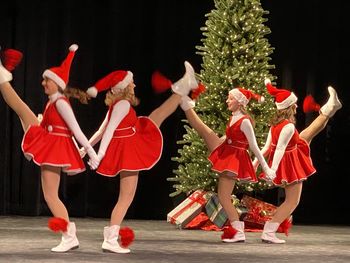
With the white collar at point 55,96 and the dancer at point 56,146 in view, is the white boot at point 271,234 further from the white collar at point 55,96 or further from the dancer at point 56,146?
the white collar at point 55,96

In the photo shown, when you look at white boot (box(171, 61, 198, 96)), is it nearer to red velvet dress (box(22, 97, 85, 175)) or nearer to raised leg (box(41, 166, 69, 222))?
red velvet dress (box(22, 97, 85, 175))

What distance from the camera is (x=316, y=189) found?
9.45 m

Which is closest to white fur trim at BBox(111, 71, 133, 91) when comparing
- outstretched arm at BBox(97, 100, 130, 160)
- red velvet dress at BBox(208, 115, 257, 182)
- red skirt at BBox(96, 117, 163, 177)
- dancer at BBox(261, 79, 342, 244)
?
outstretched arm at BBox(97, 100, 130, 160)

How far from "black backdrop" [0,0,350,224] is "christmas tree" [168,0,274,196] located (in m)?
1.22

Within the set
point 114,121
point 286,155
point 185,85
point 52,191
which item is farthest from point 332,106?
point 52,191

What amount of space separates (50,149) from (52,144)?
1.5 inches

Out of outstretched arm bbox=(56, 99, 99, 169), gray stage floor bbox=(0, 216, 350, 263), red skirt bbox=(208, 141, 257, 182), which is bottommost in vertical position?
gray stage floor bbox=(0, 216, 350, 263)

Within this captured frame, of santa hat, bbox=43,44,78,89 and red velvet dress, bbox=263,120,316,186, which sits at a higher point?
santa hat, bbox=43,44,78,89

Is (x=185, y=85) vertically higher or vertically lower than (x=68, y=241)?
higher

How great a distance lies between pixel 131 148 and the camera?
5.90 m

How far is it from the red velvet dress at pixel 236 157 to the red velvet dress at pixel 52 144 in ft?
4.67

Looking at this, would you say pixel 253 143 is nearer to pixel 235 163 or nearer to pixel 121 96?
pixel 235 163

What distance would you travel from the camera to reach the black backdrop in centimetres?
893

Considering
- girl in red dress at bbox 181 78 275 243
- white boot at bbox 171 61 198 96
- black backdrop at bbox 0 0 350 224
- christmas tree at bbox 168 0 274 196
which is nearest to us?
white boot at bbox 171 61 198 96
